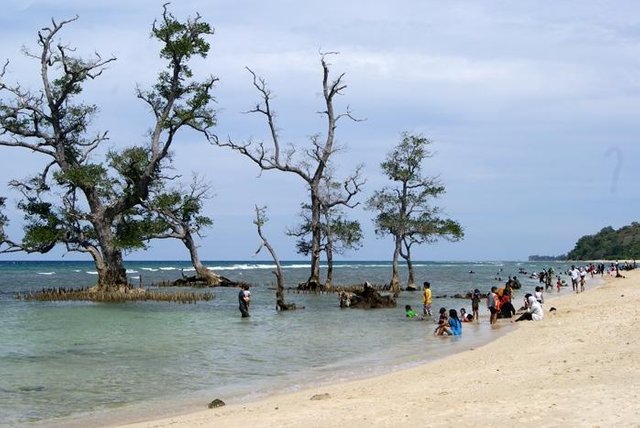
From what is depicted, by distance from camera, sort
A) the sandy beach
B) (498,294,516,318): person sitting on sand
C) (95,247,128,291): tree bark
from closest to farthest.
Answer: the sandy beach → (498,294,516,318): person sitting on sand → (95,247,128,291): tree bark

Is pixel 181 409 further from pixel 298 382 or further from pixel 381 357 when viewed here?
pixel 381 357

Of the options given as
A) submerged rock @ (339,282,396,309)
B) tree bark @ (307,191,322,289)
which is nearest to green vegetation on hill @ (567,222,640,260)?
tree bark @ (307,191,322,289)

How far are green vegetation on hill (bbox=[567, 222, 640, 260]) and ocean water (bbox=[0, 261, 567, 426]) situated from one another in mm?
133732

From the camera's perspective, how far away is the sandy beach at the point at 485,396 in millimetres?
8336

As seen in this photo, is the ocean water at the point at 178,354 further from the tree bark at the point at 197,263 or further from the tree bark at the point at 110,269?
the tree bark at the point at 197,263

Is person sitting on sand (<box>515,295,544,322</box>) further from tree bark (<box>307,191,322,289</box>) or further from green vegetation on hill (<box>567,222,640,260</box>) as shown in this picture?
green vegetation on hill (<box>567,222,640,260</box>)

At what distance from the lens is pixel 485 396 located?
9727 mm

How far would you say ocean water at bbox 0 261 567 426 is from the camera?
12537mm

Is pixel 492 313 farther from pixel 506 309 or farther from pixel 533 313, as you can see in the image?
pixel 506 309

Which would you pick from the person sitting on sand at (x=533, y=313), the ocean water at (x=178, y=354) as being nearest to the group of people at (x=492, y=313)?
the person sitting on sand at (x=533, y=313)

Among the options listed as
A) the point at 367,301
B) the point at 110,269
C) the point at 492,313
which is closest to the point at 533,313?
the point at 492,313

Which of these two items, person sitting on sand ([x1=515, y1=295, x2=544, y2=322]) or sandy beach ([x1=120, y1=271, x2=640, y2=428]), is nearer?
sandy beach ([x1=120, y1=271, x2=640, y2=428])

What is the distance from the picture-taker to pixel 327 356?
1811cm

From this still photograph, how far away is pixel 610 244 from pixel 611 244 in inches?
15.1
